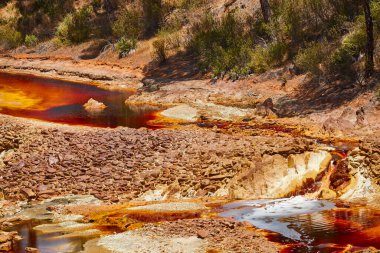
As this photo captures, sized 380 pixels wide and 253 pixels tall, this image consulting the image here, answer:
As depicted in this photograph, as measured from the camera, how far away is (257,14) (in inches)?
1508

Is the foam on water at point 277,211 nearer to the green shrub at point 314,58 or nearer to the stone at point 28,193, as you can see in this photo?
the stone at point 28,193

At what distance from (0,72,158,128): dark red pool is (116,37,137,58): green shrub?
448 centimetres

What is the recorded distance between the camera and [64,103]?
33.6 meters

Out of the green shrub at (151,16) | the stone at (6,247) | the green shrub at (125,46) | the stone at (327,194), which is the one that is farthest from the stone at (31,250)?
the green shrub at (151,16)

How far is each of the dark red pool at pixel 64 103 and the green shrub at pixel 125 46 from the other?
14.7 ft

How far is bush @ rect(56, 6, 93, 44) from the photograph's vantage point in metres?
48.2

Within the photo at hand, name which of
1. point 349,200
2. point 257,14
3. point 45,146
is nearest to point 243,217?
point 349,200

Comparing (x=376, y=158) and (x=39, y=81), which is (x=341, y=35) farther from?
(x=39, y=81)


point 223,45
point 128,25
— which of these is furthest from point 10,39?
point 223,45

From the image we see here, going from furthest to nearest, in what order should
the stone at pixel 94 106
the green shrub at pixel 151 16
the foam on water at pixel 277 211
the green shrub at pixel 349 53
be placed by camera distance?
the green shrub at pixel 151 16 < the stone at pixel 94 106 < the green shrub at pixel 349 53 < the foam on water at pixel 277 211

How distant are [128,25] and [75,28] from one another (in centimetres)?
589

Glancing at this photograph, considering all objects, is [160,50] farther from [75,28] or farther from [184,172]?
[184,172]

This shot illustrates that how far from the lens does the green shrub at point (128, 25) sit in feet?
145

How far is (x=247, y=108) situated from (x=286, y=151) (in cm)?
974
